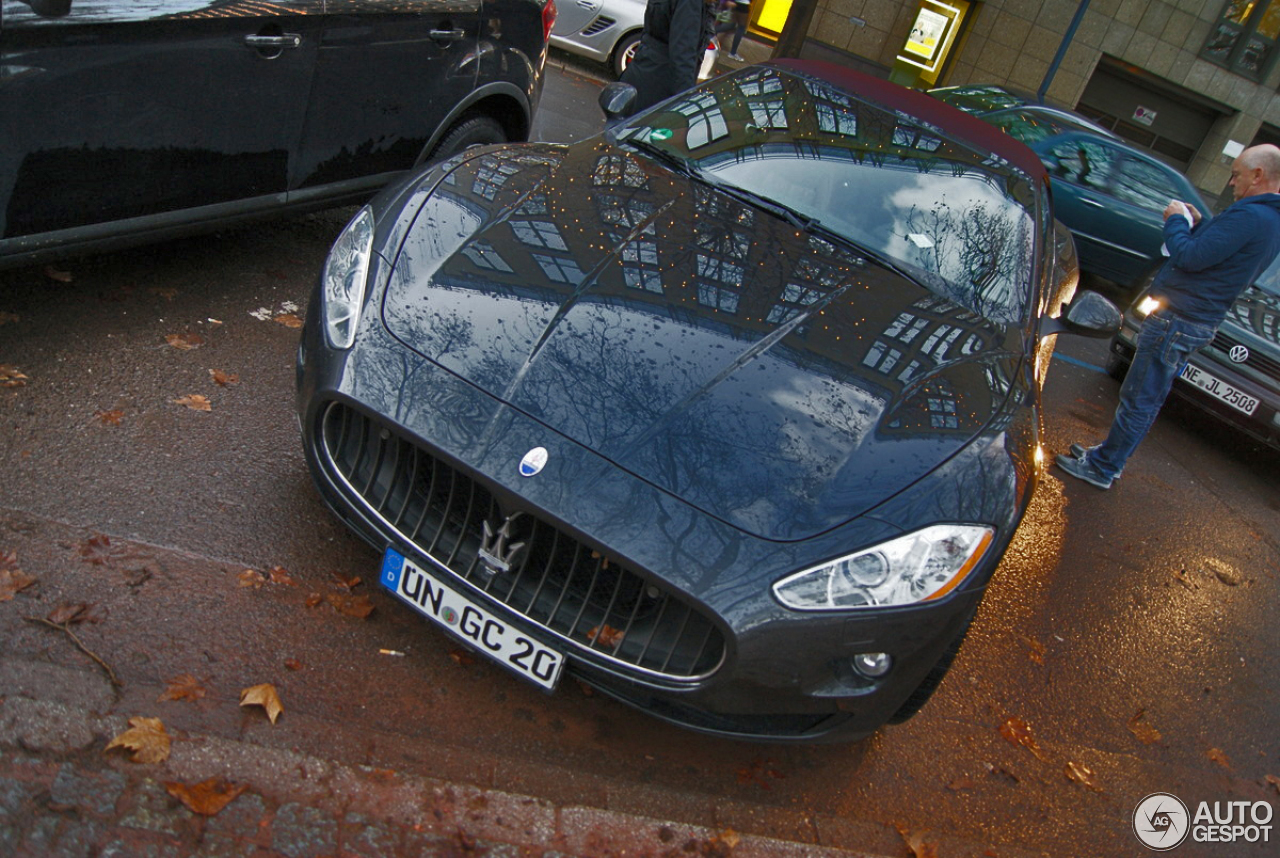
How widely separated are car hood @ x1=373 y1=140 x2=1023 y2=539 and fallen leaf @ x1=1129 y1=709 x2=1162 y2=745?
4.82 feet

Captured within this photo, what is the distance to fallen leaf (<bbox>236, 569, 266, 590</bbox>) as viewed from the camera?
9.12ft

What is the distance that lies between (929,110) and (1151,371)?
6.04ft

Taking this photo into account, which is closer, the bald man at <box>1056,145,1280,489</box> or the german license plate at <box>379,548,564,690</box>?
the german license plate at <box>379,548,564,690</box>

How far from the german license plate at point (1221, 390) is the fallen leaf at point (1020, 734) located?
162 inches

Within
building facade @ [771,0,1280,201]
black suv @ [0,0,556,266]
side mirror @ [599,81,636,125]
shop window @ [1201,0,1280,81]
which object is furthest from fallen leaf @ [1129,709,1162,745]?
shop window @ [1201,0,1280,81]

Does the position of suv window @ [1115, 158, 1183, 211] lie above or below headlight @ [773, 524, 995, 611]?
above

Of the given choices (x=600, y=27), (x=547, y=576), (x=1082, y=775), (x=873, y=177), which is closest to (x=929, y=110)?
(x=873, y=177)

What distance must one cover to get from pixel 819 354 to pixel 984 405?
0.53 meters

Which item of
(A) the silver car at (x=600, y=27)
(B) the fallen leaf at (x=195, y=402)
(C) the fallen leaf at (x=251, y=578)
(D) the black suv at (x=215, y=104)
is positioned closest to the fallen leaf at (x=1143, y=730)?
(C) the fallen leaf at (x=251, y=578)

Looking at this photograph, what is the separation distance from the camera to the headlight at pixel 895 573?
7.53ft

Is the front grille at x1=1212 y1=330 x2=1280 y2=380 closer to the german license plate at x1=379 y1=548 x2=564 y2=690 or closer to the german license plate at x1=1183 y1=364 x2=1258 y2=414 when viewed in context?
the german license plate at x1=1183 y1=364 x2=1258 y2=414

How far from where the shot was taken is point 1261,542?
5527mm

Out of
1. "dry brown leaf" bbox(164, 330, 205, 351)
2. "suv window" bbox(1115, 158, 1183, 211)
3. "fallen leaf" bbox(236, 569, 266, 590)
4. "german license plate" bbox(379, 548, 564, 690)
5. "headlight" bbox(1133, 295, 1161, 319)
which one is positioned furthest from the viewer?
"suv window" bbox(1115, 158, 1183, 211)

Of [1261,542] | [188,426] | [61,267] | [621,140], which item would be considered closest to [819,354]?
[621,140]
